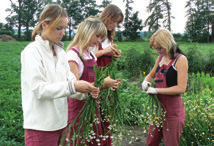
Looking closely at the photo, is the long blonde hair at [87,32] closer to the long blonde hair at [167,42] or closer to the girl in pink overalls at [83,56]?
the girl in pink overalls at [83,56]

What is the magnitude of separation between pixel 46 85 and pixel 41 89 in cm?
5

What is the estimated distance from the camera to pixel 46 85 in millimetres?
1402

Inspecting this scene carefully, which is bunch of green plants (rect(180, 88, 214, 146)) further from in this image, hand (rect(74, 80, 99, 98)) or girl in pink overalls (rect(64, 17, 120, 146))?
hand (rect(74, 80, 99, 98))

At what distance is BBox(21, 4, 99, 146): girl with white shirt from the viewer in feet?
4.57

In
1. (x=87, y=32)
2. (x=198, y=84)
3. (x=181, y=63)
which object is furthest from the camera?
(x=198, y=84)

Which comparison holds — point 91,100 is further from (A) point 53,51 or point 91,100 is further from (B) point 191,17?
(B) point 191,17

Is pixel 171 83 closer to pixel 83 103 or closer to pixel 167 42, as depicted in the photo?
pixel 167 42

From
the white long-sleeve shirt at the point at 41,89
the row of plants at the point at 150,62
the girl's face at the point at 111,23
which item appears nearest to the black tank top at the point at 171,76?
the girl's face at the point at 111,23

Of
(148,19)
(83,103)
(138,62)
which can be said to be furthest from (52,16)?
(148,19)

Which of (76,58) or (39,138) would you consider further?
(76,58)

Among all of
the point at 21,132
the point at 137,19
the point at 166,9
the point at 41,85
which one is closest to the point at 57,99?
the point at 41,85

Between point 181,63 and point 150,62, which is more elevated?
point 181,63

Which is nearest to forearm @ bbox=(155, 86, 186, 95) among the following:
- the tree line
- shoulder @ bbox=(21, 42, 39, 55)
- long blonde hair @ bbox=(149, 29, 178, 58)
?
long blonde hair @ bbox=(149, 29, 178, 58)

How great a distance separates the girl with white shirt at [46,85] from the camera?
4.57ft
